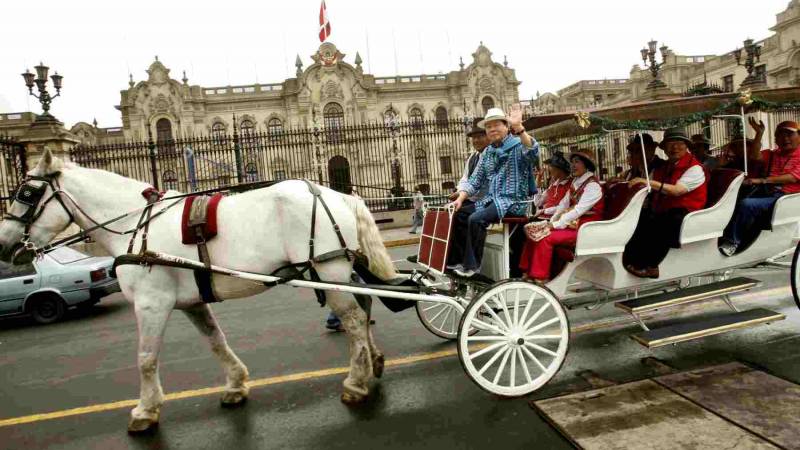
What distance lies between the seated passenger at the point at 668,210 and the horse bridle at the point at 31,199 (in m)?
4.73

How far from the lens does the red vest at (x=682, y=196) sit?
4609 millimetres

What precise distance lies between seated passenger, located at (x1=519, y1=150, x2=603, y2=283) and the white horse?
4.38 feet

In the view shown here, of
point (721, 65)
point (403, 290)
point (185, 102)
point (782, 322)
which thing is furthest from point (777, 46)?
point (185, 102)

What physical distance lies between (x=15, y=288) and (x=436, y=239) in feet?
23.5

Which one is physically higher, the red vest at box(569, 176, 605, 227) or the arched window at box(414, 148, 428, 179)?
the arched window at box(414, 148, 428, 179)

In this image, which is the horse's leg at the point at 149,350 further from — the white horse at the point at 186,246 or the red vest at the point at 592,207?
the red vest at the point at 592,207

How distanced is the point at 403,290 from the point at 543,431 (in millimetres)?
1474

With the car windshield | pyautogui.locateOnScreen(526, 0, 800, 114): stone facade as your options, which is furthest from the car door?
pyautogui.locateOnScreen(526, 0, 800, 114): stone facade

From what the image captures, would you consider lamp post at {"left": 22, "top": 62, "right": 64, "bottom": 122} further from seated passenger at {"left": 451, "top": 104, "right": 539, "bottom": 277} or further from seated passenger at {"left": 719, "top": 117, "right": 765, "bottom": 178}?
seated passenger at {"left": 719, "top": 117, "right": 765, "bottom": 178}

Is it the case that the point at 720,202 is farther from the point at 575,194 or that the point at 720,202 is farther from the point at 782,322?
the point at 782,322

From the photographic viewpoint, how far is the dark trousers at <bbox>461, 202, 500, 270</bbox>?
13.9ft

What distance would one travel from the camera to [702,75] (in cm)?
4138

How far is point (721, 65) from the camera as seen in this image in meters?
38.8

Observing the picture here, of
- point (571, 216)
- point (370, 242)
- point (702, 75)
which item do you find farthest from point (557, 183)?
point (702, 75)
